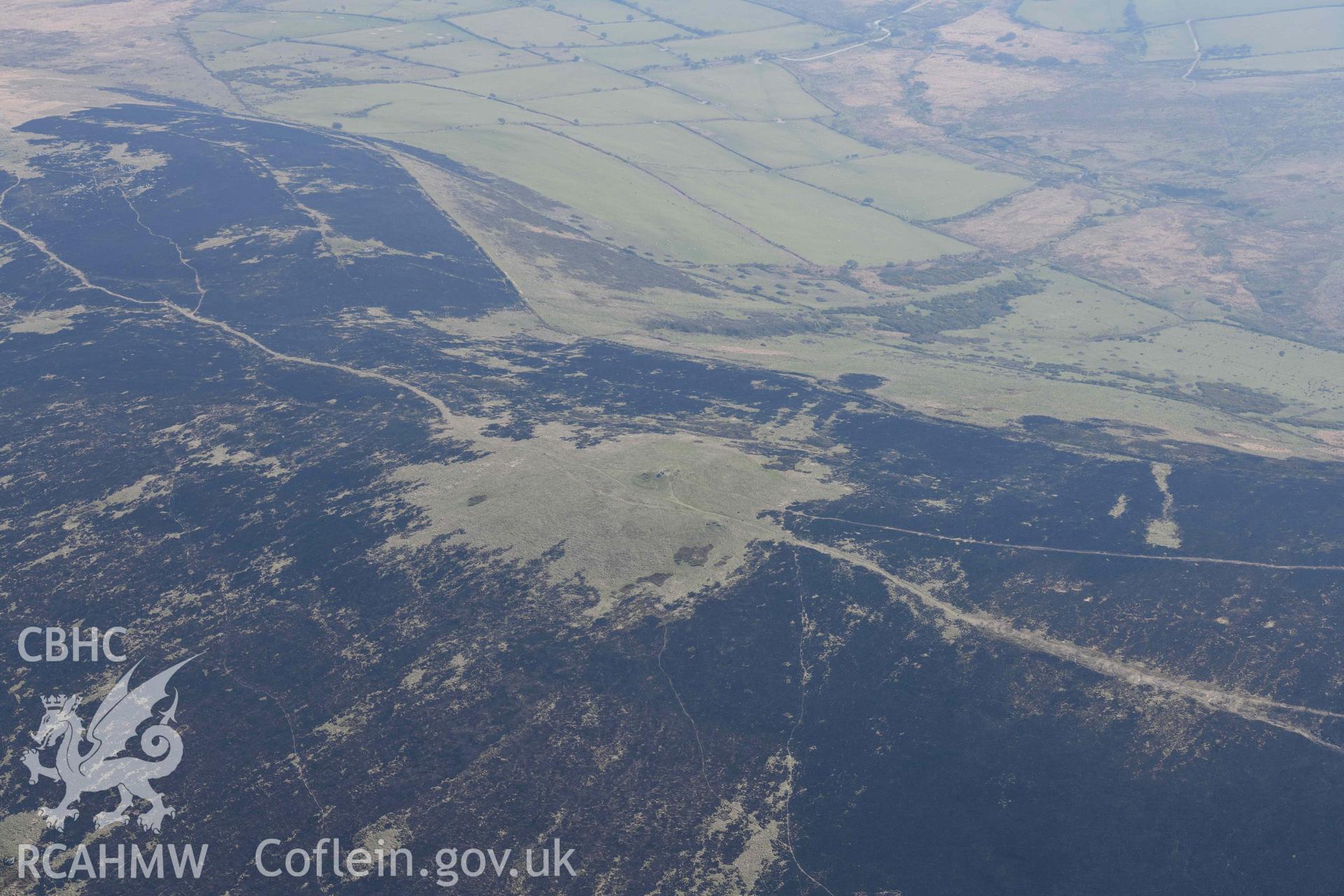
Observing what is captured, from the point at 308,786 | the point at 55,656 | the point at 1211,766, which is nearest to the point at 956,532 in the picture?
the point at 1211,766

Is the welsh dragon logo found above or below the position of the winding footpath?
below

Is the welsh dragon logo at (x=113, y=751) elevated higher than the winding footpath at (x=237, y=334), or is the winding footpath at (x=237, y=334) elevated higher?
the winding footpath at (x=237, y=334)

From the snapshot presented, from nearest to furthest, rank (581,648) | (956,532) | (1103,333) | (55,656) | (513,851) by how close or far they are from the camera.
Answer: (513,851)
(55,656)
(581,648)
(956,532)
(1103,333)

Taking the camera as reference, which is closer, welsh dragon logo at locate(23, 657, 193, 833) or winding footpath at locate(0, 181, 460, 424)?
welsh dragon logo at locate(23, 657, 193, 833)

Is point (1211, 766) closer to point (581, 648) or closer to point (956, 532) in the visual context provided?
point (956, 532)

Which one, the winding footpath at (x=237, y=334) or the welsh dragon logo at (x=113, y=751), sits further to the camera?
the winding footpath at (x=237, y=334)

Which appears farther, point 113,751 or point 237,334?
point 237,334

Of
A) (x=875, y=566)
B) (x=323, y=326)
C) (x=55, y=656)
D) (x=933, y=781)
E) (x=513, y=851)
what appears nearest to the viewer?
(x=513, y=851)

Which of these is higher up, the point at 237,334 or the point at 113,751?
the point at 237,334
